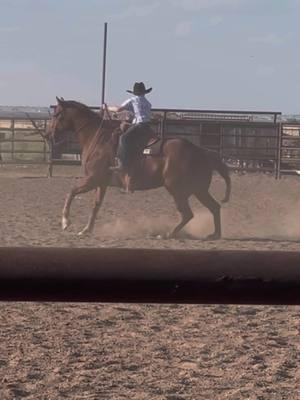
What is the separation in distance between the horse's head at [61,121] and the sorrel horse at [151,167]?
1.9 inches

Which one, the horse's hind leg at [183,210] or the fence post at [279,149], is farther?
the fence post at [279,149]

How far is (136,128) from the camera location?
1099cm

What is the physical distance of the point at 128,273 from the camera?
1.83 metres

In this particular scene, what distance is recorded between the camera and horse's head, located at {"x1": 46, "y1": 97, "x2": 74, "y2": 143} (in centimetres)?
1170

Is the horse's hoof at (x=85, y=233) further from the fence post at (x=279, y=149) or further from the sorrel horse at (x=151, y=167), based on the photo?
the fence post at (x=279, y=149)

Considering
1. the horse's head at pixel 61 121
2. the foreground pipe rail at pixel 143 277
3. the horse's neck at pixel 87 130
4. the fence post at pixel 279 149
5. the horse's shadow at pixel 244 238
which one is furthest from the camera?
the fence post at pixel 279 149

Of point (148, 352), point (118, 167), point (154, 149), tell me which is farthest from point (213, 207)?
point (148, 352)

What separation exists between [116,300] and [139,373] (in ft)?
8.96

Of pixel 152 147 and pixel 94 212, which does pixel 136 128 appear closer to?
pixel 152 147

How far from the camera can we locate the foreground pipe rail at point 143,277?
1813 mm

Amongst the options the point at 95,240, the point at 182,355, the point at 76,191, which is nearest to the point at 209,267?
the point at 182,355

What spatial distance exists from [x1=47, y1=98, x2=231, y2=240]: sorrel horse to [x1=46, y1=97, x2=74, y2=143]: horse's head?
5 centimetres

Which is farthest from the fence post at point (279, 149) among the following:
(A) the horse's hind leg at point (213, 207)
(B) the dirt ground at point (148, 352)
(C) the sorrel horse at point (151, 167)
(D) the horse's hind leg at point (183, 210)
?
(B) the dirt ground at point (148, 352)

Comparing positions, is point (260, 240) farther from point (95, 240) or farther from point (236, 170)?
point (236, 170)
